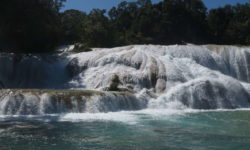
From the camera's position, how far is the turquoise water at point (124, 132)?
9.87 meters

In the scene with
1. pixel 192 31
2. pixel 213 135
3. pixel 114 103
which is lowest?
pixel 213 135

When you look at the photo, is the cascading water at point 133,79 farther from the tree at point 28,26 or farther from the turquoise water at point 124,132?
the tree at point 28,26

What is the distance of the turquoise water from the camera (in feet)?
32.4

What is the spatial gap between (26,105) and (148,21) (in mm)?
41824

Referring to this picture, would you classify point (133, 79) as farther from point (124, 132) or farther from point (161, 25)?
point (161, 25)

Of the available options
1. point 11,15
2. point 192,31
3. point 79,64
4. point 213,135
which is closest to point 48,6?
point 11,15

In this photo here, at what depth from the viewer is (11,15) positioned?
27875mm

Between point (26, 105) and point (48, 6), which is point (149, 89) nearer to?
point (26, 105)

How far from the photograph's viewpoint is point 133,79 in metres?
22.2

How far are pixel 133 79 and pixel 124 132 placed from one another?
34.7 ft

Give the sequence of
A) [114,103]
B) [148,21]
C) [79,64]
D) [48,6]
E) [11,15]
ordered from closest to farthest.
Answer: [114,103], [79,64], [11,15], [48,6], [148,21]

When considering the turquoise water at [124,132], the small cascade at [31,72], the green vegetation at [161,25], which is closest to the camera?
the turquoise water at [124,132]

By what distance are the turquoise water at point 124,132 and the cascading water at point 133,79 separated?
1.27m

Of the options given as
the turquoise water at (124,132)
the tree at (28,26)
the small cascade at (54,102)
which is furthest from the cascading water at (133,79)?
the tree at (28,26)
